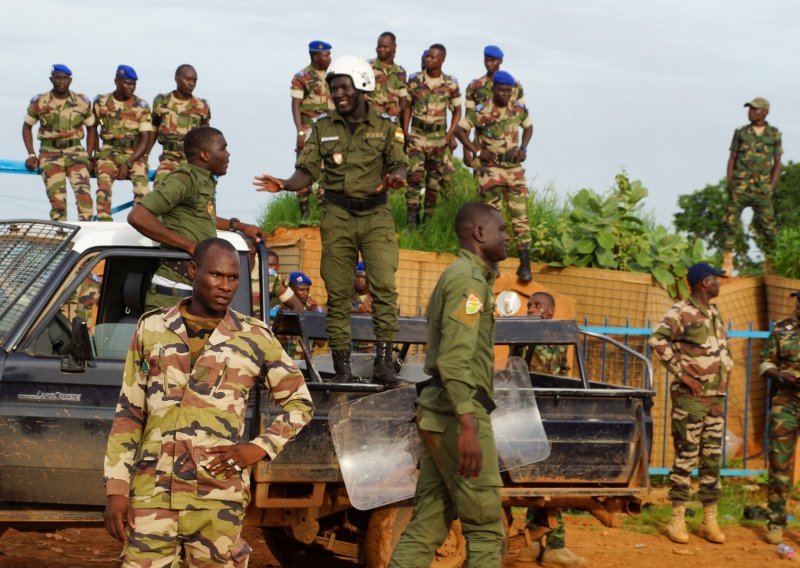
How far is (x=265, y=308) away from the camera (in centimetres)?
666

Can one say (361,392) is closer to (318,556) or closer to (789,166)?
(318,556)

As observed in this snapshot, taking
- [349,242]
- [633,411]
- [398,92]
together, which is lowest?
[633,411]

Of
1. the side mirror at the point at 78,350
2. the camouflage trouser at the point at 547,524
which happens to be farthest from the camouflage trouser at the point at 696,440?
the side mirror at the point at 78,350

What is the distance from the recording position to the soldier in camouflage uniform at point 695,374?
9688 mm

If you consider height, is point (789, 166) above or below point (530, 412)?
above

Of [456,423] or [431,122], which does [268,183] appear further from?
[431,122]

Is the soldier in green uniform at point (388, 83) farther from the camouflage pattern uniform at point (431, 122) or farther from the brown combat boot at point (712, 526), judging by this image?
the brown combat boot at point (712, 526)

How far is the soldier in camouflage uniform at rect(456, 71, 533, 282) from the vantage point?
13.5m

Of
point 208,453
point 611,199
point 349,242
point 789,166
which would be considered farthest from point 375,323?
point 789,166

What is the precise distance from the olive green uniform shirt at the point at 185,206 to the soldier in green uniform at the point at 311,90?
7431 mm

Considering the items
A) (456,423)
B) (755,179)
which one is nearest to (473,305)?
(456,423)

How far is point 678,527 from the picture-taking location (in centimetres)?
987

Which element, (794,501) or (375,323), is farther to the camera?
(794,501)

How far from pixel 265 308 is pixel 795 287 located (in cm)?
865
